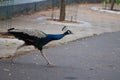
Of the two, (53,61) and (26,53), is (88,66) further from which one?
(26,53)

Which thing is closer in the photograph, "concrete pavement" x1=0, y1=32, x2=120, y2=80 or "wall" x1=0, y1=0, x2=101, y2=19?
"concrete pavement" x1=0, y1=32, x2=120, y2=80

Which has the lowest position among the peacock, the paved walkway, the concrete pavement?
the paved walkway

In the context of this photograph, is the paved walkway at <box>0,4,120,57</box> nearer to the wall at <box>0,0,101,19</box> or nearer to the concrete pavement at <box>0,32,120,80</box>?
the wall at <box>0,0,101,19</box>

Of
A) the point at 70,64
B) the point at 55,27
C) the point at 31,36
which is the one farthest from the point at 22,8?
the point at 31,36

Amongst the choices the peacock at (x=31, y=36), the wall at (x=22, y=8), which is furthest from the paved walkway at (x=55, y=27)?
the peacock at (x=31, y=36)

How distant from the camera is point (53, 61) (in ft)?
31.1

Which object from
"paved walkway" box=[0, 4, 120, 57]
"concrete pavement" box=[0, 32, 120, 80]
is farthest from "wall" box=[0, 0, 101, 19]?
"concrete pavement" box=[0, 32, 120, 80]

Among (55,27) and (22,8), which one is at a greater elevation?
(22,8)

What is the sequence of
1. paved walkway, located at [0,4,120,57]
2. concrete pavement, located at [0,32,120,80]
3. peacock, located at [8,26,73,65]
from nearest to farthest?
concrete pavement, located at [0,32,120,80] < peacock, located at [8,26,73,65] < paved walkway, located at [0,4,120,57]

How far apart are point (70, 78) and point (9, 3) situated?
10.1 metres

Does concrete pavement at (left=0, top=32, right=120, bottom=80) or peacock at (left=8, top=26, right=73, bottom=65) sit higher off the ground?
peacock at (left=8, top=26, right=73, bottom=65)

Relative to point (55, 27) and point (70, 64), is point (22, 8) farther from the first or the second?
point (70, 64)

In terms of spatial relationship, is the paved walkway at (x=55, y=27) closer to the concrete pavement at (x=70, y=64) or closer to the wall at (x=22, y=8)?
the wall at (x=22, y=8)

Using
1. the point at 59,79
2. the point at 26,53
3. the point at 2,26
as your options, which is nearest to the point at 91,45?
the point at 26,53
